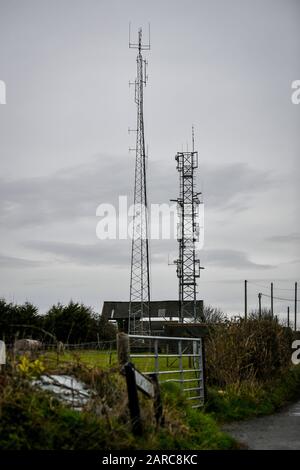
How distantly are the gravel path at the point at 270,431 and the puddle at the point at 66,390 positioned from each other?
3589 mm

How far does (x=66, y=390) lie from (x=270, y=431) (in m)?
5.76

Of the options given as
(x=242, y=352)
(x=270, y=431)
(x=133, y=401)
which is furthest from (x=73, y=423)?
(x=242, y=352)

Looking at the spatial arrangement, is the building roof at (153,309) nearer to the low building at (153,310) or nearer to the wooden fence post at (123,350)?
the low building at (153,310)

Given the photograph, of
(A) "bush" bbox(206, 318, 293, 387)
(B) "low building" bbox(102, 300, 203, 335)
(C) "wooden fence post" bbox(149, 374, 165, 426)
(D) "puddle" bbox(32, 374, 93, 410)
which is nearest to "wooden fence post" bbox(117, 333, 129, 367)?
(C) "wooden fence post" bbox(149, 374, 165, 426)

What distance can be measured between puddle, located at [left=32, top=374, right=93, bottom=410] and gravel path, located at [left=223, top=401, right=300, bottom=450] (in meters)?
3.59

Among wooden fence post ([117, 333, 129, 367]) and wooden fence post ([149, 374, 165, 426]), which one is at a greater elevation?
wooden fence post ([117, 333, 129, 367])

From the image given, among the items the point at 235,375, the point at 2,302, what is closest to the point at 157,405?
the point at 235,375

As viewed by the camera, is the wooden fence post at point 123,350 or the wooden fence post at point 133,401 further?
the wooden fence post at point 123,350

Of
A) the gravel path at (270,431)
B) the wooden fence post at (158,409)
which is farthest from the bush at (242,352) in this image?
the wooden fence post at (158,409)

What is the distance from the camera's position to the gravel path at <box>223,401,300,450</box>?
34.6 feet

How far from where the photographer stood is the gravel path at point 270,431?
34.6 feet

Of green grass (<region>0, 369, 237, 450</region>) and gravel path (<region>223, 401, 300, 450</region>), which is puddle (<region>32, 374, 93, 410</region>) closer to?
green grass (<region>0, 369, 237, 450</region>)

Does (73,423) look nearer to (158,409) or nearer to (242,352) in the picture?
(158,409)
